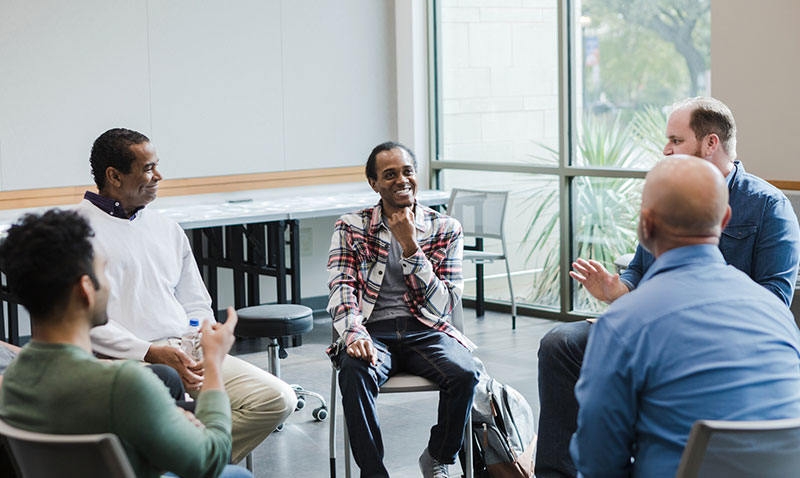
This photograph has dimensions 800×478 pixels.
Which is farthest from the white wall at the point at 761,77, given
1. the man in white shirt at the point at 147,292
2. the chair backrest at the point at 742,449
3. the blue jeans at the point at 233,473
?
the blue jeans at the point at 233,473

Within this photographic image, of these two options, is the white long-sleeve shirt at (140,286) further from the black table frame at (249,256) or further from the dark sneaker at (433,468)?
the black table frame at (249,256)

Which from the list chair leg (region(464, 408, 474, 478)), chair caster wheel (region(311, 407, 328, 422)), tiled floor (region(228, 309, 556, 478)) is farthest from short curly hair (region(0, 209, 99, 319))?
chair caster wheel (region(311, 407, 328, 422))

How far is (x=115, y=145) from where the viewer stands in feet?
10.4

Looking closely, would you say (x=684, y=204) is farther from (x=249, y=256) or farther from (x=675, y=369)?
(x=249, y=256)

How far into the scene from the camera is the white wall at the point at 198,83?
565 cm

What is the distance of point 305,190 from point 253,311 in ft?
8.94

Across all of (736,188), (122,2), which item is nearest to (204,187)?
(122,2)

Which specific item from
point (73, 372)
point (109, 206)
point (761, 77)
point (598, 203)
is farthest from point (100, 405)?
point (598, 203)

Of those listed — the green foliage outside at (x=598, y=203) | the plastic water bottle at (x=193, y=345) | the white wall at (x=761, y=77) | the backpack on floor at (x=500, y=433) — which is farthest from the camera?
the green foliage outside at (x=598, y=203)

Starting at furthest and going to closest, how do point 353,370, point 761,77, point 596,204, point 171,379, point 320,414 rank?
point 596,204 < point 761,77 < point 320,414 < point 353,370 < point 171,379

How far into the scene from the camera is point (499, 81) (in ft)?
22.2

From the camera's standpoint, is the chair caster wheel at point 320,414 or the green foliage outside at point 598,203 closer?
the chair caster wheel at point 320,414

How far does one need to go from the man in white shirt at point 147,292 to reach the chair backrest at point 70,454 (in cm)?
119

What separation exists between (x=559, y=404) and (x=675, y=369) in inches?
57.1
